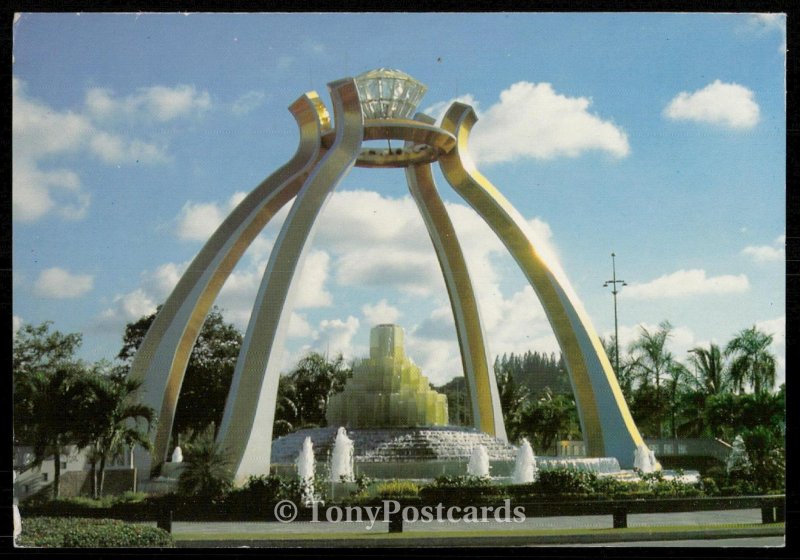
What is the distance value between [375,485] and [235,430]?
405cm

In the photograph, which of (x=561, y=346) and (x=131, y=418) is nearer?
(x=131, y=418)

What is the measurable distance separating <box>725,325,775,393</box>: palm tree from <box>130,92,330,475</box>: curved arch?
567 inches

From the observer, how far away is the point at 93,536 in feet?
41.3

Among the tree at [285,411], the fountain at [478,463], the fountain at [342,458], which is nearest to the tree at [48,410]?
the fountain at [342,458]

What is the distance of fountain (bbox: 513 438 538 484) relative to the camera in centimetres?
2109

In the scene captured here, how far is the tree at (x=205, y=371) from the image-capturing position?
119ft

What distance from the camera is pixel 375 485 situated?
18672 millimetres

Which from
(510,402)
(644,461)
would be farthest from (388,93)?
(510,402)

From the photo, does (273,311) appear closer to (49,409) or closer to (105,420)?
(105,420)

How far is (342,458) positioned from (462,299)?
866cm
